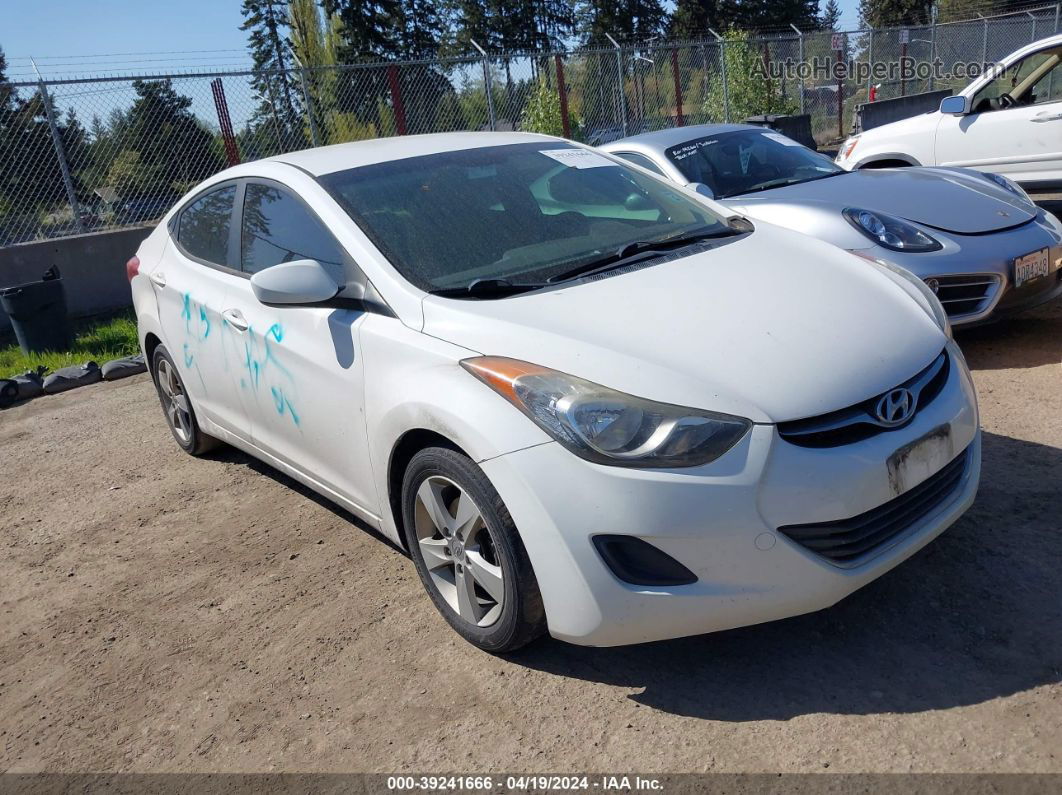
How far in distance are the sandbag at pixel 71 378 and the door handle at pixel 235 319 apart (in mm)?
4224

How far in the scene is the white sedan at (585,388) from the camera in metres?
2.54

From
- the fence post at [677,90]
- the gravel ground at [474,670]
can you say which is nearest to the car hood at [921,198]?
the gravel ground at [474,670]

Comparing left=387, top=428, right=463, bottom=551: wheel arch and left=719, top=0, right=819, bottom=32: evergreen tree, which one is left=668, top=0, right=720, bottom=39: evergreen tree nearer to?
left=719, top=0, right=819, bottom=32: evergreen tree

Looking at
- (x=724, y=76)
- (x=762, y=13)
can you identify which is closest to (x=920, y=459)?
(x=724, y=76)

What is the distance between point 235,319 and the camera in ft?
13.4

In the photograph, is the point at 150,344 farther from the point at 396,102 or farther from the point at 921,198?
the point at 396,102

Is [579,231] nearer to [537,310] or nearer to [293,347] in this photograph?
[537,310]

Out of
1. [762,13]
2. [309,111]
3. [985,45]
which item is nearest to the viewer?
[309,111]

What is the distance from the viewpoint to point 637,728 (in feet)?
8.70

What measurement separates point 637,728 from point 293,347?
6.34ft

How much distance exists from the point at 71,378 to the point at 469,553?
5.93 m

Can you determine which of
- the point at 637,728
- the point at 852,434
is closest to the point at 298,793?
the point at 637,728

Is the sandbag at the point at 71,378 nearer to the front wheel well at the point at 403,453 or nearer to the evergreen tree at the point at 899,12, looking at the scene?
the front wheel well at the point at 403,453

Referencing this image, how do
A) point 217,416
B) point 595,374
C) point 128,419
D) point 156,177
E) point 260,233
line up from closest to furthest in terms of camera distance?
1. point 595,374
2. point 260,233
3. point 217,416
4. point 128,419
5. point 156,177
